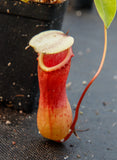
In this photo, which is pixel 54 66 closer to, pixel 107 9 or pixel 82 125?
pixel 107 9

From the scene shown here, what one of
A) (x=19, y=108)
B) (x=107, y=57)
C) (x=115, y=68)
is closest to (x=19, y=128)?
(x=19, y=108)

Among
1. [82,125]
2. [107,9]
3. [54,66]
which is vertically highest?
[107,9]

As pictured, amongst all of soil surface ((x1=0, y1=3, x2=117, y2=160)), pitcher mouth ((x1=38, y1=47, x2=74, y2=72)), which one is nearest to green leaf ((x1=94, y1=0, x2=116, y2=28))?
pitcher mouth ((x1=38, y1=47, x2=74, y2=72))

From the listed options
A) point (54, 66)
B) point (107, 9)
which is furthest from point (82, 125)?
point (107, 9)

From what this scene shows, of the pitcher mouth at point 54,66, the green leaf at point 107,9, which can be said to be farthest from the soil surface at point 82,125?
the green leaf at point 107,9

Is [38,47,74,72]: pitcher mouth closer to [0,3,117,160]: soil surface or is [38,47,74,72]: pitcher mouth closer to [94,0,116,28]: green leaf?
[94,0,116,28]: green leaf

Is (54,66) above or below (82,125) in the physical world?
above

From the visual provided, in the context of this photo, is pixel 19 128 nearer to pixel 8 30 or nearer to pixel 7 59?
pixel 7 59

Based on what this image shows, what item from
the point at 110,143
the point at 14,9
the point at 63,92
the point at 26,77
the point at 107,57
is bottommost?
the point at 107,57

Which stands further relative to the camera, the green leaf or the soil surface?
the soil surface

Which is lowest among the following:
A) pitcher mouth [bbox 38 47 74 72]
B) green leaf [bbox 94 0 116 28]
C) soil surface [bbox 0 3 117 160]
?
soil surface [bbox 0 3 117 160]

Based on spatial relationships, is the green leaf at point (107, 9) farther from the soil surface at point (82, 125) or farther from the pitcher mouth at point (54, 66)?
the soil surface at point (82, 125)
